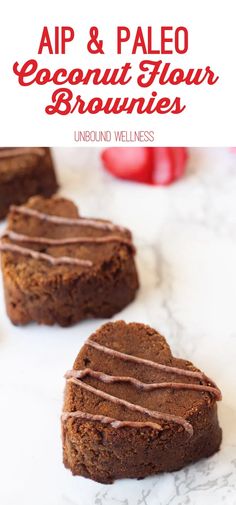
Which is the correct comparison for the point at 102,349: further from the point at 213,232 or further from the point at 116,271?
the point at 213,232

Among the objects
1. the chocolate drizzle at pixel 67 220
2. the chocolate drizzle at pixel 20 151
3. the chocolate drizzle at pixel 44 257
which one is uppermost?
Answer: the chocolate drizzle at pixel 20 151

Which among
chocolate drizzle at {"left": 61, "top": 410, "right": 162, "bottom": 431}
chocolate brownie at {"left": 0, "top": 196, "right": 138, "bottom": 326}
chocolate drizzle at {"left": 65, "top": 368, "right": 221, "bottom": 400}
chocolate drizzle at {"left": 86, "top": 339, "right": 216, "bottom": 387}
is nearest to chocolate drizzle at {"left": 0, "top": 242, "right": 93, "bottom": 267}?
chocolate brownie at {"left": 0, "top": 196, "right": 138, "bottom": 326}

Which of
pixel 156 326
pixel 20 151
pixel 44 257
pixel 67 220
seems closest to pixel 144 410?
pixel 156 326

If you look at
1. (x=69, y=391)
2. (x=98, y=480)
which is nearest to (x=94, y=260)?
(x=69, y=391)

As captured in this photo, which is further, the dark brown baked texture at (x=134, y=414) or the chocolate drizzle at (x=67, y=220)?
the chocolate drizzle at (x=67, y=220)

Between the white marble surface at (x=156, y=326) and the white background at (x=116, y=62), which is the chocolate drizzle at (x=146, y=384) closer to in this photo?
the white marble surface at (x=156, y=326)

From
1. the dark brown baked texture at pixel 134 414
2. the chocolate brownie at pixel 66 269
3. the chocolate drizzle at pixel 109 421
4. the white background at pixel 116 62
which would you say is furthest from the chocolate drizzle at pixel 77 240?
the chocolate drizzle at pixel 109 421
